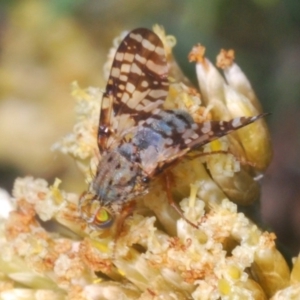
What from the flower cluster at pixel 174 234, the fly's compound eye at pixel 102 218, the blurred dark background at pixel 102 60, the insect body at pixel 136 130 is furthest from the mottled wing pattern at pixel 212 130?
the blurred dark background at pixel 102 60

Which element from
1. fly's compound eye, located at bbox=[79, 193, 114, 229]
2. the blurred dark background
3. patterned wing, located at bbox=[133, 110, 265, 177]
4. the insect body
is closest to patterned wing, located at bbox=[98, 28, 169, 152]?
the insect body

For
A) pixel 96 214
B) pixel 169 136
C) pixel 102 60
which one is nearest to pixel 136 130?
pixel 169 136

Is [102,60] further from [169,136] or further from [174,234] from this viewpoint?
[174,234]

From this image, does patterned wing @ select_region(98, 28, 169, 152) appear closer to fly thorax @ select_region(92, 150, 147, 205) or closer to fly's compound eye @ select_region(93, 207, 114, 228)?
fly thorax @ select_region(92, 150, 147, 205)

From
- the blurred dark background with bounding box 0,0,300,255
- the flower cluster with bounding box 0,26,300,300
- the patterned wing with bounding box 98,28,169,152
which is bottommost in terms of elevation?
the flower cluster with bounding box 0,26,300,300

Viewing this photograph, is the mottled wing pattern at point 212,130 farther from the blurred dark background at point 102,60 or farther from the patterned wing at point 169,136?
the blurred dark background at point 102,60

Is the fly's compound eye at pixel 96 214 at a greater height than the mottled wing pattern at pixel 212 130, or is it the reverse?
the mottled wing pattern at pixel 212 130

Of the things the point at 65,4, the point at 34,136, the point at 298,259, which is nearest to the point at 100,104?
the point at 298,259
